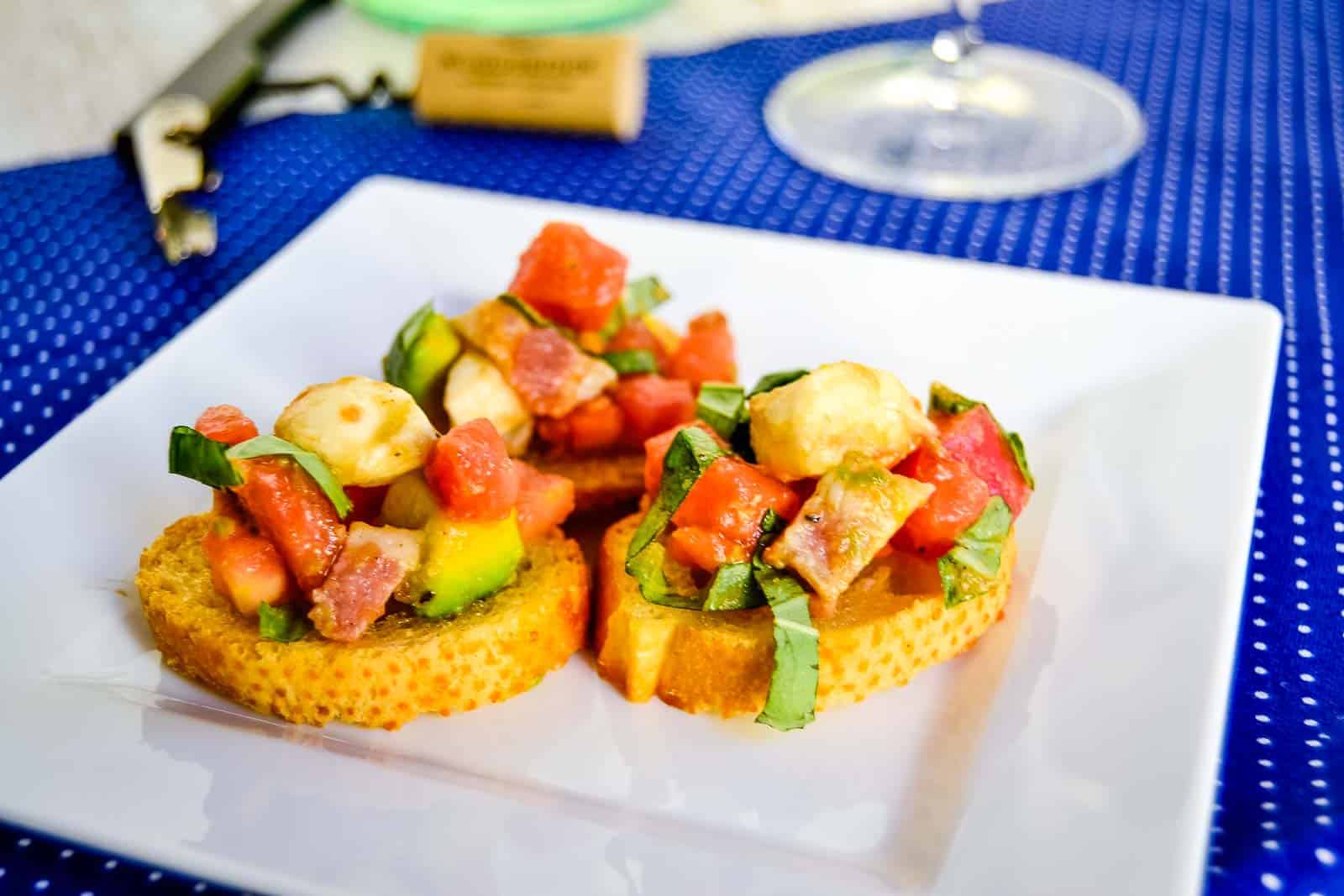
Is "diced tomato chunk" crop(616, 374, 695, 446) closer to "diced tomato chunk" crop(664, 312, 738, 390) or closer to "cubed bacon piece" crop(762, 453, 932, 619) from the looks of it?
"diced tomato chunk" crop(664, 312, 738, 390)

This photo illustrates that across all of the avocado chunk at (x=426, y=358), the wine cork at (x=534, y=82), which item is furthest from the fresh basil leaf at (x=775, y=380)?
the wine cork at (x=534, y=82)

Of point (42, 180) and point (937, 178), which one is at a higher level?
point (42, 180)

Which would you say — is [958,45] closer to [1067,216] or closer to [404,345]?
[1067,216]

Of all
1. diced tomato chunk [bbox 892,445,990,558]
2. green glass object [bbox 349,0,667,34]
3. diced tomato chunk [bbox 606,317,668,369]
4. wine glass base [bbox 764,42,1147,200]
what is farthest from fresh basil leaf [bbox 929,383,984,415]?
green glass object [bbox 349,0,667,34]

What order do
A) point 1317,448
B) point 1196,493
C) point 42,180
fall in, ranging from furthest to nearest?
point 42,180 < point 1317,448 < point 1196,493

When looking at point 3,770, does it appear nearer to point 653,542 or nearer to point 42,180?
point 653,542

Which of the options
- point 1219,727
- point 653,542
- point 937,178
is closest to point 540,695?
point 653,542
